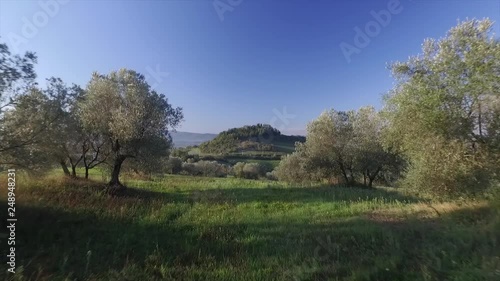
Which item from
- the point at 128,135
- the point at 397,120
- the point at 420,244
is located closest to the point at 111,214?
the point at 128,135

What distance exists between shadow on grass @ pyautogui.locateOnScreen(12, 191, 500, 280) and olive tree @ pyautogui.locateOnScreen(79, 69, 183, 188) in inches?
407

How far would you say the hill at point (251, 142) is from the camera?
14012 centimetres

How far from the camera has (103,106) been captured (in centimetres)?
2262

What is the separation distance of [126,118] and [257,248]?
16.4m

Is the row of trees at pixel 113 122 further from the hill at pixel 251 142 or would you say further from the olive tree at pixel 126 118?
the hill at pixel 251 142

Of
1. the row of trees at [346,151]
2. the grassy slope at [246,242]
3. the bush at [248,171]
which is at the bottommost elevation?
the bush at [248,171]

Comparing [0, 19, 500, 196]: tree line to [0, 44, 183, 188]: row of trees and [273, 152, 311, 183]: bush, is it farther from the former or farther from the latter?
[273, 152, 311, 183]: bush

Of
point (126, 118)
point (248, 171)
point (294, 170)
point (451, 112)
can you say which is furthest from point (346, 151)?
point (248, 171)

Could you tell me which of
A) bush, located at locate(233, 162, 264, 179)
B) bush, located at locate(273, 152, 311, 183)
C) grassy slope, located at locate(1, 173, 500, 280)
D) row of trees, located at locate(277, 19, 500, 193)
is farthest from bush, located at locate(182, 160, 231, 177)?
row of trees, located at locate(277, 19, 500, 193)

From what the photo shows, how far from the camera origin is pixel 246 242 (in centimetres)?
970

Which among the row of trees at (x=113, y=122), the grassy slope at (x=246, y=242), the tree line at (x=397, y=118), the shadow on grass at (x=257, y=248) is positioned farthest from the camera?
the row of trees at (x=113, y=122)

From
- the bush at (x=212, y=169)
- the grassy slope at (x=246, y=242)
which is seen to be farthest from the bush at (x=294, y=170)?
the bush at (x=212, y=169)

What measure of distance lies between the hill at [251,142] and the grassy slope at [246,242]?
120m

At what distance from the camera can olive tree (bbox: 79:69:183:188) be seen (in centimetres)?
2122
